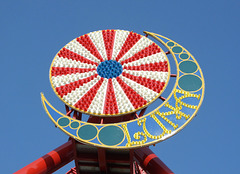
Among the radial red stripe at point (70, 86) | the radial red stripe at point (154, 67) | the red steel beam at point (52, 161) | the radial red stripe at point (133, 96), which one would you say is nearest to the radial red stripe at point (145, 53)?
the radial red stripe at point (154, 67)

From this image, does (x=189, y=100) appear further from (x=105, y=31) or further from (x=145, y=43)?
(x=105, y=31)

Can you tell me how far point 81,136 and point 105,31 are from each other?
1194 cm

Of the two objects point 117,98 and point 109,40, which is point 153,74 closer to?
point 117,98

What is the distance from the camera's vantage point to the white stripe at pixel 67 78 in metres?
36.3

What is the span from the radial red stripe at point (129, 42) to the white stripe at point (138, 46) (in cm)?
28

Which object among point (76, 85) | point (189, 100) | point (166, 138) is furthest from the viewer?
point (76, 85)

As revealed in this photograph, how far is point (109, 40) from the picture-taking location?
39781 millimetres

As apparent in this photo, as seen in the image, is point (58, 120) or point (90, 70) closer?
point (58, 120)

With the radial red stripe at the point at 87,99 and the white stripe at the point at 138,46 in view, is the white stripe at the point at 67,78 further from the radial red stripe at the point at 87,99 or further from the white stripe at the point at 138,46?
the white stripe at the point at 138,46

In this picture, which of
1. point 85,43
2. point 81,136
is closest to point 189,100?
point 81,136

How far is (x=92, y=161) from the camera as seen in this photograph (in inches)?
1435

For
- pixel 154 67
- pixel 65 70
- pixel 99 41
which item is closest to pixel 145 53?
pixel 154 67

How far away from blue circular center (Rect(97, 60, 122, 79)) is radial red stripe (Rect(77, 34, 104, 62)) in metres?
0.68

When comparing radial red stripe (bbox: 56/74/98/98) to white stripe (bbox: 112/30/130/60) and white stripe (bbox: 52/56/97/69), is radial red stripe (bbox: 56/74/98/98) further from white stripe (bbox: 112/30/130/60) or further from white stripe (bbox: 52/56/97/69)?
white stripe (bbox: 112/30/130/60)
